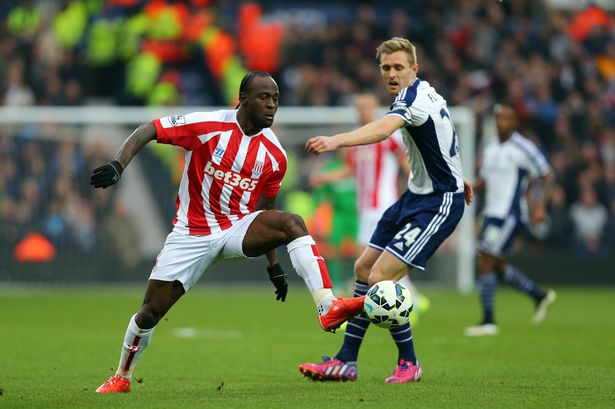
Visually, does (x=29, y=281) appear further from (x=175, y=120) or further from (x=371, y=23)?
(x=175, y=120)

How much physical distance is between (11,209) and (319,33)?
7356mm

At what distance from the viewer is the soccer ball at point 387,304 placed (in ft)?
23.4

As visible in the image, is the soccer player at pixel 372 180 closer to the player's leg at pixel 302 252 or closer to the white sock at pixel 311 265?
the player's leg at pixel 302 252

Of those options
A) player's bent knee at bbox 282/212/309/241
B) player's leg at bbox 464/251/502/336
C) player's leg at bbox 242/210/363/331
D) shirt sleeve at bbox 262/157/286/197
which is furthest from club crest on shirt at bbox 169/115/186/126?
player's leg at bbox 464/251/502/336

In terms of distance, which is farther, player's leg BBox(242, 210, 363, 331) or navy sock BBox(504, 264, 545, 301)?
navy sock BBox(504, 264, 545, 301)

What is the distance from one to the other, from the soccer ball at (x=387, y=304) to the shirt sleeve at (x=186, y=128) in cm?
150

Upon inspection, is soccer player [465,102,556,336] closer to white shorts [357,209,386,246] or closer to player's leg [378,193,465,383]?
white shorts [357,209,386,246]

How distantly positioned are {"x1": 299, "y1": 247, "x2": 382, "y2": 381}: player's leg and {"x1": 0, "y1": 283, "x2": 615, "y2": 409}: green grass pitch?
0.32 ft

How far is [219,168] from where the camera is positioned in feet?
24.4

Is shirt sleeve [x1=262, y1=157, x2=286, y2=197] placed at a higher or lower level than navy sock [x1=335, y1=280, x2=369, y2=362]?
higher

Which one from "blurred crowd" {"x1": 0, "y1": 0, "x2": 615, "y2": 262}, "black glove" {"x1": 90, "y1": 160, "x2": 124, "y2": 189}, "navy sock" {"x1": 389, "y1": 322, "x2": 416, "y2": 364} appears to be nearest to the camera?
"black glove" {"x1": 90, "y1": 160, "x2": 124, "y2": 189}

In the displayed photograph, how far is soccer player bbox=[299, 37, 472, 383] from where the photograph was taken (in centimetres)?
785

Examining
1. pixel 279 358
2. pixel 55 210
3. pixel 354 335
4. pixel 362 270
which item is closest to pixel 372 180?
pixel 279 358

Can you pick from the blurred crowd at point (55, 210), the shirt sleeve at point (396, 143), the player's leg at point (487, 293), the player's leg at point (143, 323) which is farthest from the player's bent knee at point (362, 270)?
the blurred crowd at point (55, 210)
